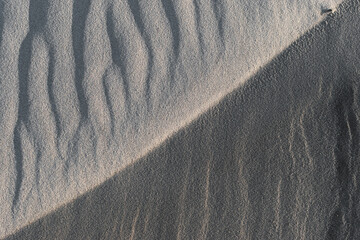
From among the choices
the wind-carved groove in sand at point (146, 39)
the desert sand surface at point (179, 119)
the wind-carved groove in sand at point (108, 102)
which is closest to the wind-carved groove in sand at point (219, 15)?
the desert sand surface at point (179, 119)

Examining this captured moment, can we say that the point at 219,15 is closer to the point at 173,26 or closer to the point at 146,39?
the point at 173,26

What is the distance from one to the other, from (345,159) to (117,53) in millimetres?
1174

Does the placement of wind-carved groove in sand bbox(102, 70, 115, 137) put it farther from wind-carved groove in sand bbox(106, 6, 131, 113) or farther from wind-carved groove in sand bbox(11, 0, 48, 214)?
wind-carved groove in sand bbox(11, 0, 48, 214)

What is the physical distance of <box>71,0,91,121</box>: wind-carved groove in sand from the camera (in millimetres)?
1680

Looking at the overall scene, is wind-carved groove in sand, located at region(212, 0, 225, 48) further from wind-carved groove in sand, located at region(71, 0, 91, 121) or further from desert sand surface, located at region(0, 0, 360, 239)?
wind-carved groove in sand, located at region(71, 0, 91, 121)

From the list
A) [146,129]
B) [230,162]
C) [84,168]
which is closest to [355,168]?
[230,162]

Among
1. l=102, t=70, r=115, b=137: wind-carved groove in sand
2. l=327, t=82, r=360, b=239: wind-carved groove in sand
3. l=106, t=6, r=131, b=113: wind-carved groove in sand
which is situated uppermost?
l=106, t=6, r=131, b=113: wind-carved groove in sand

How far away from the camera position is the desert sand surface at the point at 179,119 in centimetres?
162

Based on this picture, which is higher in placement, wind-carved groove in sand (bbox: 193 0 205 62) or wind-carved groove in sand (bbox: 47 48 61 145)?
wind-carved groove in sand (bbox: 193 0 205 62)

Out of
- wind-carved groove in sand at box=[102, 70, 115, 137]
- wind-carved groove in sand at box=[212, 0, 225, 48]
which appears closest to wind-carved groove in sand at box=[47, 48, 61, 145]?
wind-carved groove in sand at box=[102, 70, 115, 137]

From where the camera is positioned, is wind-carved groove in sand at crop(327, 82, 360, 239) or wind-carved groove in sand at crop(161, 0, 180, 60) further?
wind-carved groove in sand at crop(161, 0, 180, 60)

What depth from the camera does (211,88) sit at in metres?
1.69

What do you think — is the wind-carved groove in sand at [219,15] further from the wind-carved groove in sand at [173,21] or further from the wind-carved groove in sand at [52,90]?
the wind-carved groove in sand at [52,90]

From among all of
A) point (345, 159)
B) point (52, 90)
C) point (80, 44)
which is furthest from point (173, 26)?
point (345, 159)
